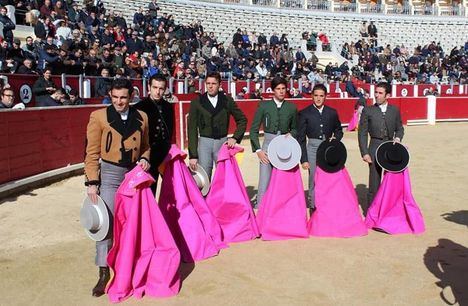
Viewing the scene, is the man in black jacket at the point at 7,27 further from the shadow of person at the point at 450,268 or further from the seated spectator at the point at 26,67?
the shadow of person at the point at 450,268

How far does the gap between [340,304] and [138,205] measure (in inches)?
58.2

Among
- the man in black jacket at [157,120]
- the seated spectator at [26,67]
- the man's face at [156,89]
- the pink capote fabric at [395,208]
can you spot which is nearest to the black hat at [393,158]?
the pink capote fabric at [395,208]

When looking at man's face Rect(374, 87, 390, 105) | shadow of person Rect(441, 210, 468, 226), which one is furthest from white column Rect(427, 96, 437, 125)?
man's face Rect(374, 87, 390, 105)

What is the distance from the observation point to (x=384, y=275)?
411 cm

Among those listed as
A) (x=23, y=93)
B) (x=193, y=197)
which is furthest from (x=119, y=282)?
(x=23, y=93)

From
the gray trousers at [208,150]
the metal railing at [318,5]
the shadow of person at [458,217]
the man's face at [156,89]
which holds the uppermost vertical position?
the metal railing at [318,5]

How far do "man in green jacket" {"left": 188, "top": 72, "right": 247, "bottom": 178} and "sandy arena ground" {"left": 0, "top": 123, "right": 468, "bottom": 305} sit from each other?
0.90 meters

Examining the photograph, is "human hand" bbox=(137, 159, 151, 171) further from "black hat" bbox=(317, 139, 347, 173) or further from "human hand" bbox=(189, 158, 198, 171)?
"black hat" bbox=(317, 139, 347, 173)

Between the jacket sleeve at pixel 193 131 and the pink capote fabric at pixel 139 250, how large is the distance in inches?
48.9

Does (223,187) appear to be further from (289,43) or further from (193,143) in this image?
(289,43)

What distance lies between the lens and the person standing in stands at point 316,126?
18.3 feet

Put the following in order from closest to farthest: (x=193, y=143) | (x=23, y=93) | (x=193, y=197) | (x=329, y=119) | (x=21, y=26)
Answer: (x=193, y=197)
(x=193, y=143)
(x=329, y=119)
(x=23, y=93)
(x=21, y=26)

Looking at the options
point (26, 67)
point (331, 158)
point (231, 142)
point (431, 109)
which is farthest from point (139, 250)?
point (431, 109)

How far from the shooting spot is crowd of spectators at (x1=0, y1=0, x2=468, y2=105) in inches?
440
